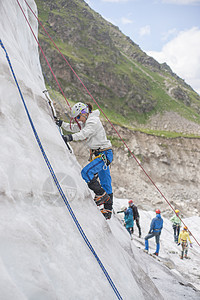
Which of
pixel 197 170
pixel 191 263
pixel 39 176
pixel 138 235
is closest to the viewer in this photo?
pixel 39 176

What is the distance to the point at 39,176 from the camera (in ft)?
10.6

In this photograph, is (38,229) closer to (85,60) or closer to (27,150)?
(27,150)

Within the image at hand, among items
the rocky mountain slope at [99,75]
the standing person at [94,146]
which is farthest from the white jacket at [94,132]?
the rocky mountain slope at [99,75]

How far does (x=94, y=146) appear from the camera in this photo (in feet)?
16.8

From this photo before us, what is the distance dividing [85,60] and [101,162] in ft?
139

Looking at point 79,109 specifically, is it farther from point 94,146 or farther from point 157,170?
point 157,170

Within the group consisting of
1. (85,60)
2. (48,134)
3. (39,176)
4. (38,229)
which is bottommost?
(38,229)

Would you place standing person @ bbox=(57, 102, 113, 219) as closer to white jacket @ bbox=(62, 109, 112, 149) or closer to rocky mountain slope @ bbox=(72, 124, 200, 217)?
white jacket @ bbox=(62, 109, 112, 149)

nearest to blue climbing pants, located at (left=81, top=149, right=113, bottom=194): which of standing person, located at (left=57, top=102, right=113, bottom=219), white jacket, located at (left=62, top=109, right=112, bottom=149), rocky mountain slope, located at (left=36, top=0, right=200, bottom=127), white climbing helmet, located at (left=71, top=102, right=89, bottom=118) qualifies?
standing person, located at (left=57, top=102, right=113, bottom=219)

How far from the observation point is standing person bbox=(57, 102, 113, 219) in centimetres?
478

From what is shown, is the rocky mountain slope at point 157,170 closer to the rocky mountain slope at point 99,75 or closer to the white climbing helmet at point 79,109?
the rocky mountain slope at point 99,75

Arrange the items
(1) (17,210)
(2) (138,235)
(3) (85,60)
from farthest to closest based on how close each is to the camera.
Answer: (3) (85,60), (2) (138,235), (1) (17,210)

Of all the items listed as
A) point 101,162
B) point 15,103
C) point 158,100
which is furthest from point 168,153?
point 15,103

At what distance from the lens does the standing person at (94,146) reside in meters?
4.78
